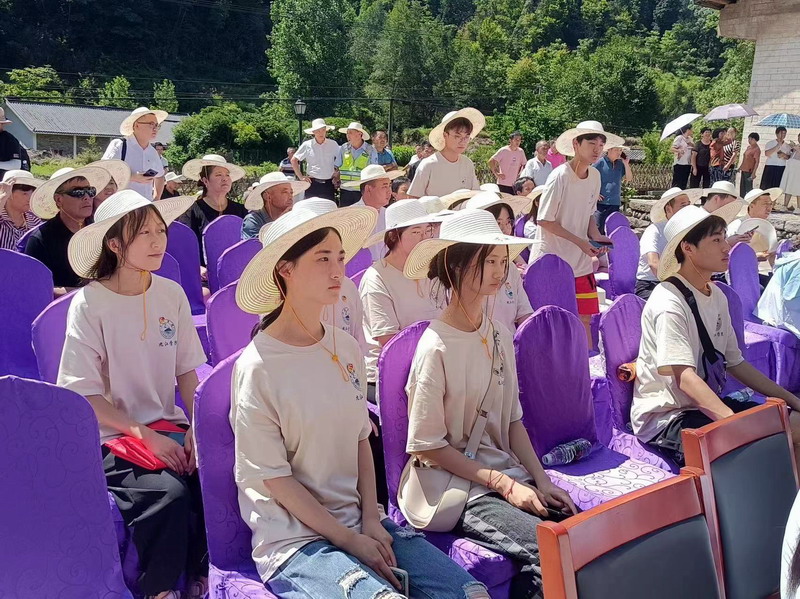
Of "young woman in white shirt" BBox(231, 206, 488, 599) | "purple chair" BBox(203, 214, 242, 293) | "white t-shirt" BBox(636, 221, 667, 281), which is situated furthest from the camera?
"white t-shirt" BBox(636, 221, 667, 281)

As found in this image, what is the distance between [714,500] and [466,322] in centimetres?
102

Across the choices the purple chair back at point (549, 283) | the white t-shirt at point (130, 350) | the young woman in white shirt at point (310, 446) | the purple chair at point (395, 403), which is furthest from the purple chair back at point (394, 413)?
the purple chair back at point (549, 283)

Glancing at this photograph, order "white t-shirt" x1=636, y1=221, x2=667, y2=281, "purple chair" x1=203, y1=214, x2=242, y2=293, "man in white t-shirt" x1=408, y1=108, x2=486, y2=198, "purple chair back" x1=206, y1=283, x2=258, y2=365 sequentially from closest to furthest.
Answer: "purple chair back" x1=206, y1=283, x2=258, y2=365, "purple chair" x1=203, y1=214, x2=242, y2=293, "man in white t-shirt" x1=408, y1=108, x2=486, y2=198, "white t-shirt" x1=636, y1=221, x2=667, y2=281

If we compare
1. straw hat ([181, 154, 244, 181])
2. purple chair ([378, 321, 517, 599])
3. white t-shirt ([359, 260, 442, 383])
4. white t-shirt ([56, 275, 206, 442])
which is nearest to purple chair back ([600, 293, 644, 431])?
white t-shirt ([359, 260, 442, 383])

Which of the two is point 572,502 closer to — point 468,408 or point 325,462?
point 468,408

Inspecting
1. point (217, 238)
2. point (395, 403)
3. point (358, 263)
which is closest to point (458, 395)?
point (395, 403)

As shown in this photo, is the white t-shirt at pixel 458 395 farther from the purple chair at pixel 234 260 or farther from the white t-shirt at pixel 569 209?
the white t-shirt at pixel 569 209

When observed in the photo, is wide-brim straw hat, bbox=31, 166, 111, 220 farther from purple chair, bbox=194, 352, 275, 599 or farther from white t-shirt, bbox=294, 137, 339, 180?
white t-shirt, bbox=294, 137, 339, 180

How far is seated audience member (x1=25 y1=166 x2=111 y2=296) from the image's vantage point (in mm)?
4031

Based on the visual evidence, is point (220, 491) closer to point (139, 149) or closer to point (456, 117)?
point (456, 117)

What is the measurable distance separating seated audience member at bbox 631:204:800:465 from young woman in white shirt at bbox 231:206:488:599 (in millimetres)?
1436

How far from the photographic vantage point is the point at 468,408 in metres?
2.56

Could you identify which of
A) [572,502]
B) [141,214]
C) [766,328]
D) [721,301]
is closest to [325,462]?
[572,502]

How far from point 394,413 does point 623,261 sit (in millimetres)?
4289
